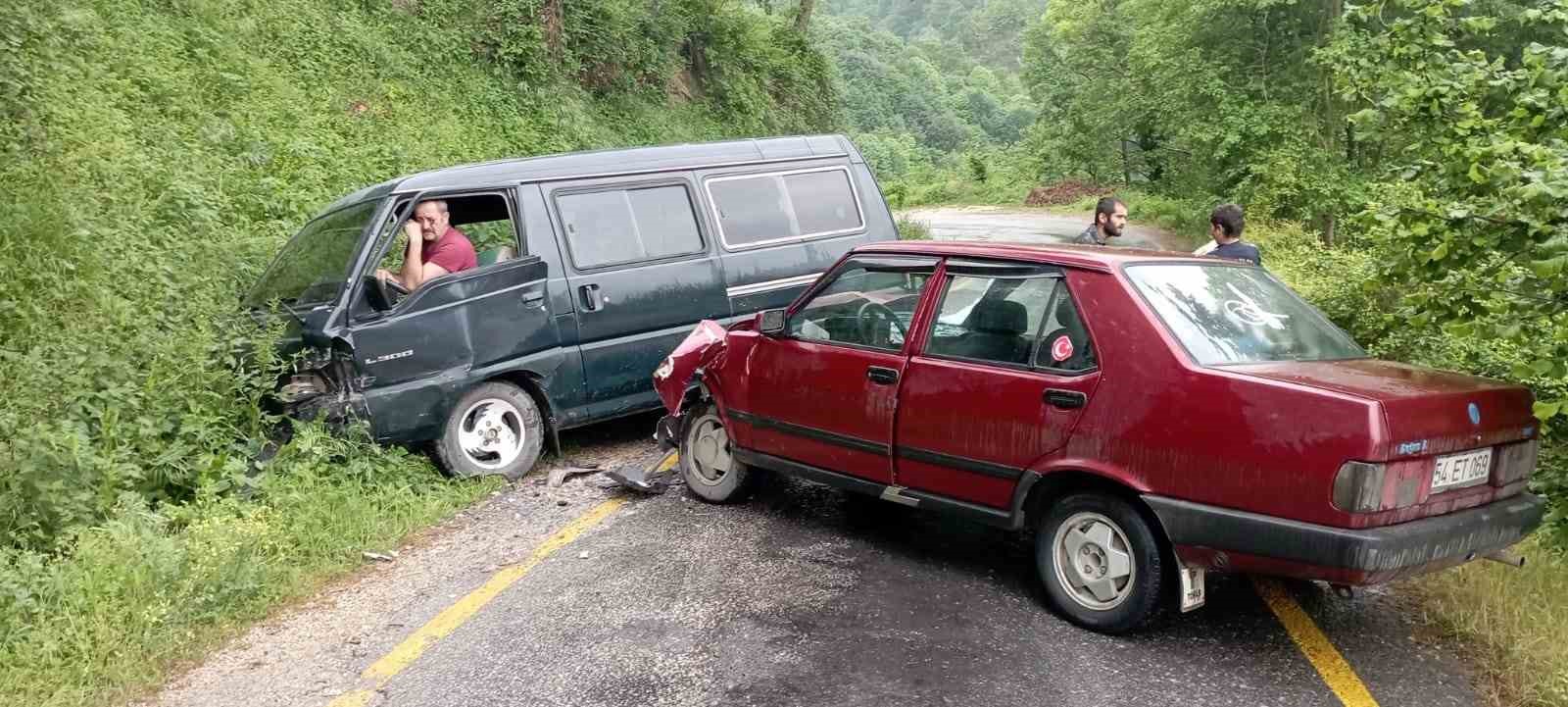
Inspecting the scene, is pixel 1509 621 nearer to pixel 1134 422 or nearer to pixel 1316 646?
pixel 1316 646

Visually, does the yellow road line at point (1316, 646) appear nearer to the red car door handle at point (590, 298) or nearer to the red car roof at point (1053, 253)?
the red car roof at point (1053, 253)

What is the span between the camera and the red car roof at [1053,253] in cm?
473

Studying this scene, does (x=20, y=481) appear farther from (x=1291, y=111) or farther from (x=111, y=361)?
(x=1291, y=111)

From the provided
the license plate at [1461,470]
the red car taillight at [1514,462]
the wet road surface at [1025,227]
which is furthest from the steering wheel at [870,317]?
the wet road surface at [1025,227]

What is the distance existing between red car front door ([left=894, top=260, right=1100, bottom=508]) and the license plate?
1237mm

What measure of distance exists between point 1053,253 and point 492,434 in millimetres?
4025

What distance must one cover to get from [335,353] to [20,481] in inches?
67.4

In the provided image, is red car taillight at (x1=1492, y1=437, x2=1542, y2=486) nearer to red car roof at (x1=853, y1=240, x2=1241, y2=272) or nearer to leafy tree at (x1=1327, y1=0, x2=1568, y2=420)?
leafy tree at (x1=1327, y1=0, x2=1568, y2=420)

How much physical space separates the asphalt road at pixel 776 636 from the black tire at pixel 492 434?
112 centimetres

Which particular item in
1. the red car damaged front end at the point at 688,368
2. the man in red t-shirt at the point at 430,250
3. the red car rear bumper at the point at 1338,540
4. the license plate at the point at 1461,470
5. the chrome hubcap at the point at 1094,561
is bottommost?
the chrome hubcap at the point at 1094,561

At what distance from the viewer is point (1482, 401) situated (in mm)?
4145

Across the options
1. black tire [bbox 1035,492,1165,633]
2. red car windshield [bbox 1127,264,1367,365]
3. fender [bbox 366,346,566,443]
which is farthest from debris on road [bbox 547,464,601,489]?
red car windshield [bbox 1127,264,1367,365]

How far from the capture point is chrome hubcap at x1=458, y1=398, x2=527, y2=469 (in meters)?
7.19

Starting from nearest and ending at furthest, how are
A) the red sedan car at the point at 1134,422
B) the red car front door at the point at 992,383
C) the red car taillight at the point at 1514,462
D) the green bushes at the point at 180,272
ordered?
1. the red sedan car at the point at 1134,422
2. the red car taillight at the point at 1514,462
3. the red car front door at the point at 992,383
4. the green bushes at the point at 180,272
